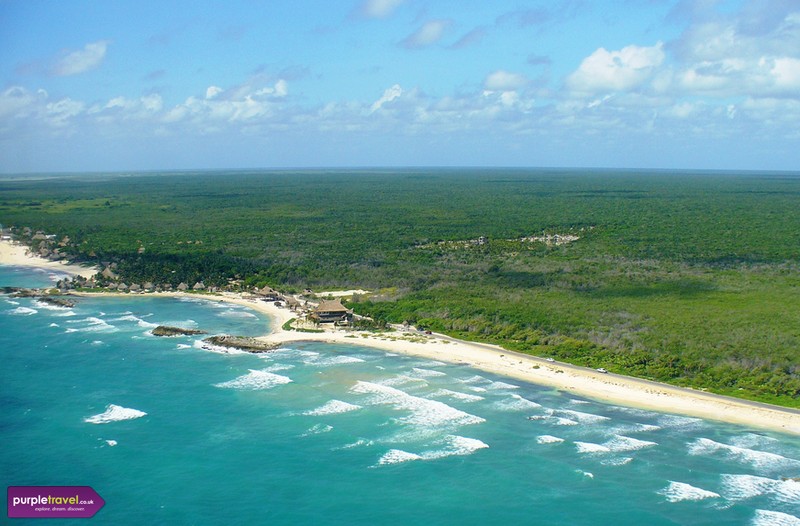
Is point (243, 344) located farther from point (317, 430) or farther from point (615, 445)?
point (615, 445)

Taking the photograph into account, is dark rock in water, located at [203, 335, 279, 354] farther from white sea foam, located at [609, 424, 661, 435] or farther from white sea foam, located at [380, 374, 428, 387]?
white sea foam, located at [609, 424, 661, 435]

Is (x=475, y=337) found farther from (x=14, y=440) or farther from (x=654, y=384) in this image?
(x=14, y=440)

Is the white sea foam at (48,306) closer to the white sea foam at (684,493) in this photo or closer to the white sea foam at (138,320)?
the white sea foam at (138,320)

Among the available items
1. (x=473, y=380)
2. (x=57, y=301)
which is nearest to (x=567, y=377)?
(x=473, y=380)

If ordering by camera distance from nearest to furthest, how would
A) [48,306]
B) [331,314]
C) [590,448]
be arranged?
[590,448] → [331,314] → [48,306]

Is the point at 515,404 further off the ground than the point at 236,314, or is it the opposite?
the point at 236,314
